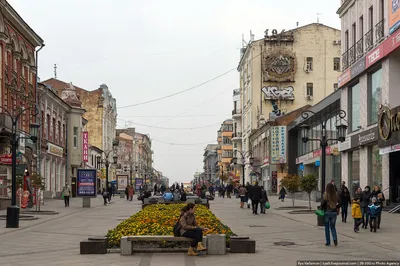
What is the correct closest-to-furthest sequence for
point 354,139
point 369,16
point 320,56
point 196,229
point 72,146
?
point 196,229 → point 369,16 → point 354,139 → point 72,146 → point 320,56

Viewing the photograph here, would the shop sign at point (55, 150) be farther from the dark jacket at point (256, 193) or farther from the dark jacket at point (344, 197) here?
the dark jacket at point (344, 197)

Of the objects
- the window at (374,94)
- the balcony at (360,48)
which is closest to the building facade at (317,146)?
the window at (374,94)

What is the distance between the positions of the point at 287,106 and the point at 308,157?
892 inches

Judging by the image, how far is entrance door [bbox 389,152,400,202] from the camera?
95.0 feet

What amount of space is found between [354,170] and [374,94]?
18.8ft

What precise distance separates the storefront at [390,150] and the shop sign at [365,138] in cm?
119

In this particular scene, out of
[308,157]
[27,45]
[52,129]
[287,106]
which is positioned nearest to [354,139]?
[308,157]

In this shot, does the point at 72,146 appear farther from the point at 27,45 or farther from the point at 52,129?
the point at 27,45

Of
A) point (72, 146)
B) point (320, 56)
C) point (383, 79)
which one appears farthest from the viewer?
point (320, 56)

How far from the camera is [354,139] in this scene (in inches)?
1366

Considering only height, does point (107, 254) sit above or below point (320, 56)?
below

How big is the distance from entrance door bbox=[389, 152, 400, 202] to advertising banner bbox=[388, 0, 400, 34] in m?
5.94

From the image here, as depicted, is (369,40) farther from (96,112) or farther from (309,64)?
(96,112)

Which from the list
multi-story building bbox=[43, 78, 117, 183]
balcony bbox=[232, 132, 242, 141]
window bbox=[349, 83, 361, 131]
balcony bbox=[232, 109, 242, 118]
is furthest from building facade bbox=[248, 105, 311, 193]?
multi-story building bbox=[43, 78, 117, 183]
